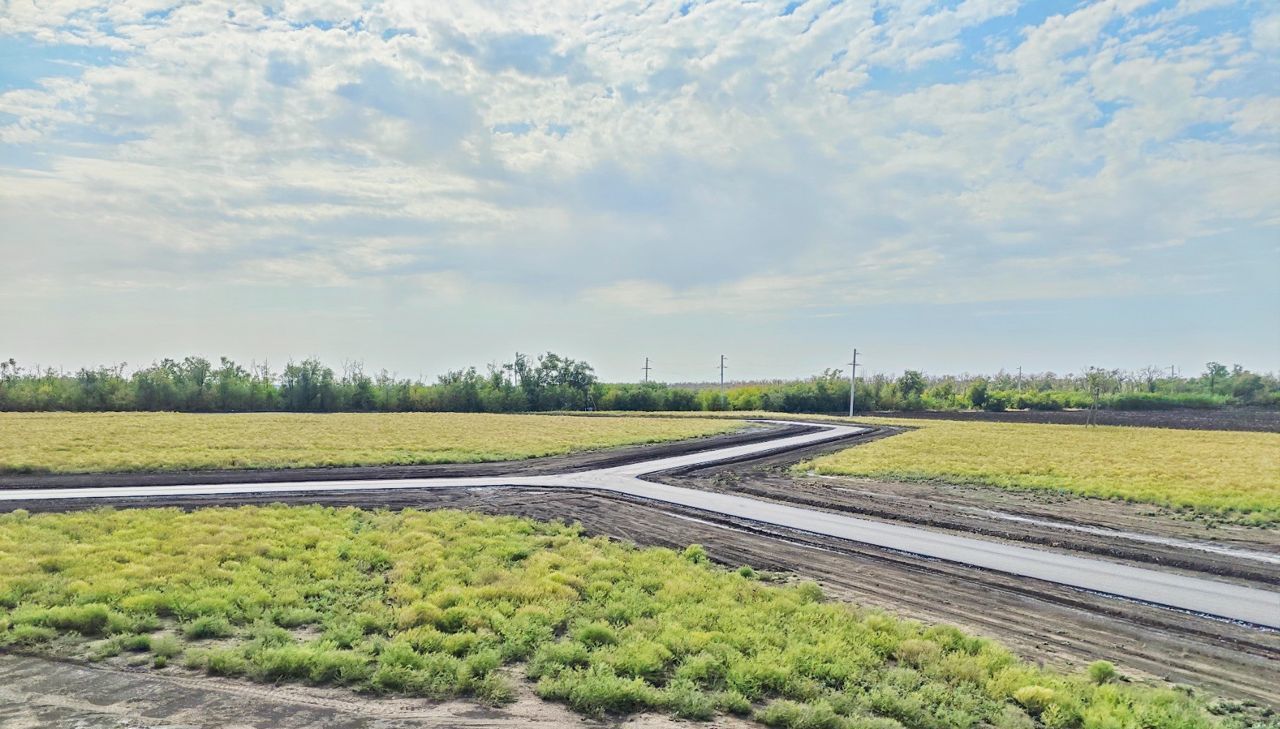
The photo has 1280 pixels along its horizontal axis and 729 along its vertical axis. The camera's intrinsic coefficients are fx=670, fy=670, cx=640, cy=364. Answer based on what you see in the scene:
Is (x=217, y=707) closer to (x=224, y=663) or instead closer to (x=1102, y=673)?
(x=224, y=663)

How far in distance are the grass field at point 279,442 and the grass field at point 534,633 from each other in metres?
12.3

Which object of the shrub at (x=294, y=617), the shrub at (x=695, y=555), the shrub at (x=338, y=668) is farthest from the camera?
the shrub at (x=695, y=555)

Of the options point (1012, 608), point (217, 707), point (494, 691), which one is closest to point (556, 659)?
point (494, 691)

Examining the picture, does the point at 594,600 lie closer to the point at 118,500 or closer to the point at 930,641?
the point at 930,641

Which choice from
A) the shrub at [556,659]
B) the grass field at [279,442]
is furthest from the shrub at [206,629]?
the grass field at [279,442]

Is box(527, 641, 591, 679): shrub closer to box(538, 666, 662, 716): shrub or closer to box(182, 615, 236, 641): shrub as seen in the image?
box(538, 666, 662, 716): shrub

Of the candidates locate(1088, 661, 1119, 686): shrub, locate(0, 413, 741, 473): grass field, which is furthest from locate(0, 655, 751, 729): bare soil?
locate(0, 413, 741, 473): grass field

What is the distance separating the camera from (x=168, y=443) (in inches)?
1192

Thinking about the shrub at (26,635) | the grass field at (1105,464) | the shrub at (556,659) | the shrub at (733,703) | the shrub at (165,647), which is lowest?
the shrub at (733,703)

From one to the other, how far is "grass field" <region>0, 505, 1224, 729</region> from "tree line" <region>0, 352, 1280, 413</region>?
205 ft

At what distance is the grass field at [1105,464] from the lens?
784 inches

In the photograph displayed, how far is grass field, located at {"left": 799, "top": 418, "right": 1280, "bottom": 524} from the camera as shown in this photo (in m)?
19.9

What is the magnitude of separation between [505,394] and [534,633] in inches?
2824

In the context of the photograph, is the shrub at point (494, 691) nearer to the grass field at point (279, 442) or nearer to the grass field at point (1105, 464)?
the grass field at point (1105, 464)
